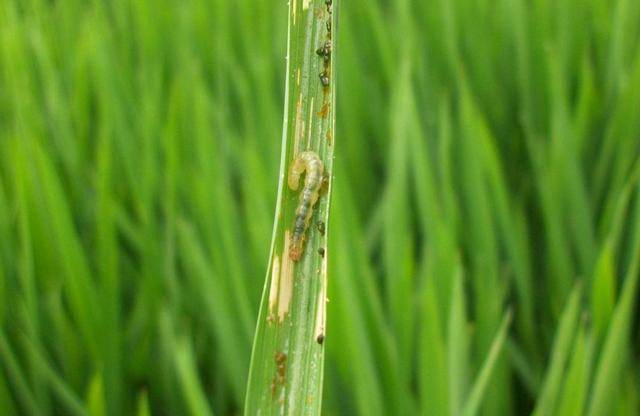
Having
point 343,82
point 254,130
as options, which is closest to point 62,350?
point 254,130

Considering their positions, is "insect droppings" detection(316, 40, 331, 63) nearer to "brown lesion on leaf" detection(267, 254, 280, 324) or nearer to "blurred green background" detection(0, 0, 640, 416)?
"brown lesion on leaf" detection(267, 254, 280, 324)

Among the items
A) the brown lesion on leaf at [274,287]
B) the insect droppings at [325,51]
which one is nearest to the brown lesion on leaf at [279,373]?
the brown lesion on leaf at [274,287]

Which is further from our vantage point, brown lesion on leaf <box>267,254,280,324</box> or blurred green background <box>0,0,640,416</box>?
blurred green background <box>0,0,640,416</box>

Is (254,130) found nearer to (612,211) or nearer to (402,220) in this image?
(402,220)

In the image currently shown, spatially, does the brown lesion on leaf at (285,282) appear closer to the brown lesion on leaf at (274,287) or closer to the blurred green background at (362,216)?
the brown lesion on leaf at (274,287)

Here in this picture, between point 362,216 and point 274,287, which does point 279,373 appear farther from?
point 362,216

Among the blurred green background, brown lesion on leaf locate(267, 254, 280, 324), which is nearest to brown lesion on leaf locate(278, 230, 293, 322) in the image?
brown lesion on leaf locate(267, 254, 280, 324)

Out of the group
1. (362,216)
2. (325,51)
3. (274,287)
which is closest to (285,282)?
(274,287)
